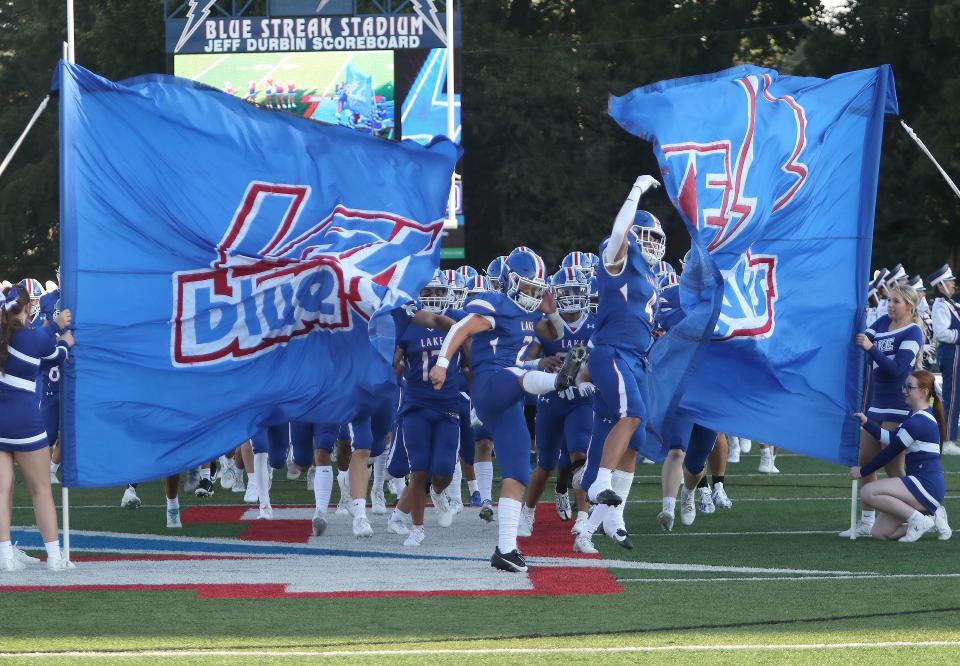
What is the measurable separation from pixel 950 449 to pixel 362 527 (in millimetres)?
9108

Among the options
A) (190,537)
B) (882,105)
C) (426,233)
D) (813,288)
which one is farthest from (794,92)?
(190,537)

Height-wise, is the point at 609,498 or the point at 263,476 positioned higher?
the point at 609,498

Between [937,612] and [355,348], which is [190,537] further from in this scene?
[937,612]

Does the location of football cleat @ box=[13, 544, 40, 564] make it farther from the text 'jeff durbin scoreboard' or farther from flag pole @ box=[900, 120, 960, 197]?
the text 'jeff durbin scoreboard'

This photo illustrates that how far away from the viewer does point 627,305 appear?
9211mm

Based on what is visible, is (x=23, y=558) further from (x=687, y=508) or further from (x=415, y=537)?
(x=687, y=508)

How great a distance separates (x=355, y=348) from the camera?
10047mm

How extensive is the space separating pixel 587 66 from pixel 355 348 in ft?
82.0

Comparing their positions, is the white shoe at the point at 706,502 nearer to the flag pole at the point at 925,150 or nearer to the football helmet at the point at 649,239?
the flag pole at the point at 925,150

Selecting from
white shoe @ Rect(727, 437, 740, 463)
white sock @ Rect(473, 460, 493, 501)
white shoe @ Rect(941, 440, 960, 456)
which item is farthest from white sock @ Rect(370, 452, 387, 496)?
white shoe @ Rect(941, 440, 960, 456)

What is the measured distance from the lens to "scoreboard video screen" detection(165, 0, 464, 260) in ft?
78.8

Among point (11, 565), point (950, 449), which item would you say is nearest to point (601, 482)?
point (11, 565)

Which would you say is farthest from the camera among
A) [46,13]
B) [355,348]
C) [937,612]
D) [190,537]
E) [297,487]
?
[46,13]

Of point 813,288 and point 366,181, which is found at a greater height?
point 366,181
